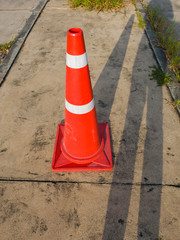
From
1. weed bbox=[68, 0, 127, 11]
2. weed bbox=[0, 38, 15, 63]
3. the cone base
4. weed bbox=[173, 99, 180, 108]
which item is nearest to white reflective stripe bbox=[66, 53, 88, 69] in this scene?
the cone base

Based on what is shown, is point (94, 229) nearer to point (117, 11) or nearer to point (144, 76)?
Result: point (144, 76)

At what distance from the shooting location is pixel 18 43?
3.61 meters

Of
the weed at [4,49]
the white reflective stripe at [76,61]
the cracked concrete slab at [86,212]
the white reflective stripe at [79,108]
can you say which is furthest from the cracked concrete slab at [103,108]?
the white reflective stripe at [76,61]

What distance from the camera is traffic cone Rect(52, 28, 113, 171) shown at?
1513mm

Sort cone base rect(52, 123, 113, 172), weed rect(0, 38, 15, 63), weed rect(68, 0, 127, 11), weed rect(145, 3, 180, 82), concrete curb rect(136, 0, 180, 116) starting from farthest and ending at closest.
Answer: weed rect(68, 0, 127, 11) < weed rect(0, 38, 15, 63) < weed rect(145, 3, 180, 82) < concrete curb rect(136, 0, 180, 116) < cone base rect(52, 123, 113, 172)

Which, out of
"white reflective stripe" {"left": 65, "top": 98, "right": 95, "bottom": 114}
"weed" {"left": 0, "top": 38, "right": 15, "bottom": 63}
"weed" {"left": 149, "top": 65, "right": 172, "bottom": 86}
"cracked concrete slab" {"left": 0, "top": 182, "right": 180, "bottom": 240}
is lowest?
"cracked concrete slab" {"left": 0, "top": 182, "right": 180, "bottom": 240}

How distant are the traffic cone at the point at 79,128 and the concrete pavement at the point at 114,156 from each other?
9cm

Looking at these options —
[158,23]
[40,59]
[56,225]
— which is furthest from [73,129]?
[158,23]

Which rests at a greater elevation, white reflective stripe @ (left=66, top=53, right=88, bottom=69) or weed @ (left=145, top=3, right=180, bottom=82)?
white reflective stripe @ (left=66, top=53, right=88, bottom=69)

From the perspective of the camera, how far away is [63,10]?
4.70 meters

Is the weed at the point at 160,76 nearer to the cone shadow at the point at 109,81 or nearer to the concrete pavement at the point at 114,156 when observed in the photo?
the concrete pavement at the point at 114,156

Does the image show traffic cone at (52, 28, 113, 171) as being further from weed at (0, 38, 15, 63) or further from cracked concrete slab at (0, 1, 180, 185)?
weed at (0, 38, 15, 63)

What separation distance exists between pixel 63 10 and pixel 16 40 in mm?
1647

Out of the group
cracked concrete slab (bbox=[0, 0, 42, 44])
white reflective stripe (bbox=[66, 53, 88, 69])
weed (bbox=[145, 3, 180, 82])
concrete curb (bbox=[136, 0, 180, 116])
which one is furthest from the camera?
cracked concrete slab (bbox=[0, 0, 42, 44])
